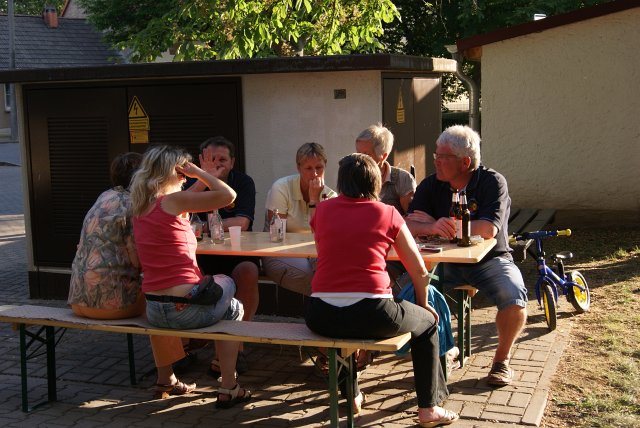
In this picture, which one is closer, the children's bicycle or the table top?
the table top

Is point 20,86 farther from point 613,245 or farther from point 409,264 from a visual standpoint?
point 613,245

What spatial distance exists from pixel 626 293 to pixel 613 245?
7.25 feet

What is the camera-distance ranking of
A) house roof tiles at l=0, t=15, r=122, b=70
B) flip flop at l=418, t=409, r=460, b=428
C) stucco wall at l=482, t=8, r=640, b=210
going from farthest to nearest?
house roof tiles at l=0, t=15, r=122, b=70, stucco wall at l=482, t=8, r=640, b=210, flip flop at l=418, t=409, r=460, b=428

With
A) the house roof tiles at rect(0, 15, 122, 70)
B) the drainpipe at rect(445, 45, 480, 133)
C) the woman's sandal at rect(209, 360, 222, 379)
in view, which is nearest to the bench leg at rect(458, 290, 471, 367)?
the woman's sandal at rect(209, 360, 222, 379)

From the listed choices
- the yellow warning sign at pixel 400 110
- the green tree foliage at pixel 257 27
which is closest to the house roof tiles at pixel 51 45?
the green tree foliage at pixel 257 27

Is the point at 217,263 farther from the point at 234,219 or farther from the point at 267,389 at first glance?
the point at 267,389

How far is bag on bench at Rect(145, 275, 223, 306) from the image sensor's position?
487 centimetres

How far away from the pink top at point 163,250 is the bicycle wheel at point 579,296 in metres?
3.18

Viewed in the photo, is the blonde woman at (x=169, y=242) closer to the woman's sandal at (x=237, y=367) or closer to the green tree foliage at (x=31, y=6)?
the woman's sandal at (x=237, y=367)

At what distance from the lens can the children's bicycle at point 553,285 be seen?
6395 millimetres

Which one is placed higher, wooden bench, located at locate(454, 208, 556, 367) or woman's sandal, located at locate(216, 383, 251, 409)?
wooden bench, located at locate(454, 208, 556, 367)

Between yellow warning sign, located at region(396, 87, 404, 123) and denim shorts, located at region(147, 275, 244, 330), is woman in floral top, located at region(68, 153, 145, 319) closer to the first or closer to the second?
denim shorts, located at region(147, 275, 244, 330)

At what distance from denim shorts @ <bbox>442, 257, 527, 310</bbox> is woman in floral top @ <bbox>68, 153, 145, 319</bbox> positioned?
1.90m

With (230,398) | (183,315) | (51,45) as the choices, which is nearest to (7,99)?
(51,45)
